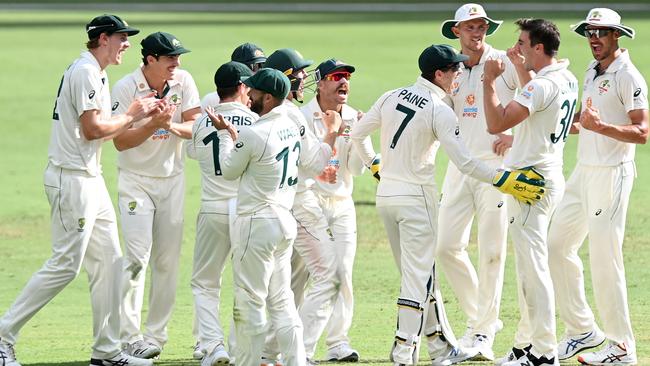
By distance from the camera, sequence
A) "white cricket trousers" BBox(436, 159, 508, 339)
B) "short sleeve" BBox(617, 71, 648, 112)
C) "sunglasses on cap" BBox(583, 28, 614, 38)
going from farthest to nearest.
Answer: "white cricket trousers" BBox(436, 159, 508, 339) → "sunglasses on cap" BBox(583, 28, 614, 38) → "short sleeve" BBox(617, 71, 648, 112)

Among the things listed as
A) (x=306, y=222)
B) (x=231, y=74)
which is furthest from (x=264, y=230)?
(x=231, y=74)

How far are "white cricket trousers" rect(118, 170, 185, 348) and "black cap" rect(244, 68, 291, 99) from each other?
1721 mm

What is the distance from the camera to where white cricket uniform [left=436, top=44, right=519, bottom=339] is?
10070 millimetres

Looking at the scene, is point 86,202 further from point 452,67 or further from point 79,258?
point 452,67

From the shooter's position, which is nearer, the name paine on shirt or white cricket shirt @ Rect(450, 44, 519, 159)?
the name paine on shirt

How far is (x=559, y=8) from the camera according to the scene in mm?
35688

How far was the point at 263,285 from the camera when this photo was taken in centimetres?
868

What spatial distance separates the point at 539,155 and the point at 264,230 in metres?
2.13

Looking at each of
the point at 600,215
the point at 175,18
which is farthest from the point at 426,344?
the point at 175,18

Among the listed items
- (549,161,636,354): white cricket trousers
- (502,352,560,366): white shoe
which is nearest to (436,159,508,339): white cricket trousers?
(549,161,636,354): white cricket trousers

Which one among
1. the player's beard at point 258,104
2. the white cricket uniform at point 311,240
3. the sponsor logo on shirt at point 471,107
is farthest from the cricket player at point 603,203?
the player's beard at point 258,104

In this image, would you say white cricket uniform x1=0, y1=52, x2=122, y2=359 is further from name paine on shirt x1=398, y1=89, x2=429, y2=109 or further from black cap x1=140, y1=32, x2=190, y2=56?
name paine on shirt x1=398, y1=89, x2=429, y2=109

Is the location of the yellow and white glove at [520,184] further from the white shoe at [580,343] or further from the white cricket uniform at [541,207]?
the white shoe at [580,343]

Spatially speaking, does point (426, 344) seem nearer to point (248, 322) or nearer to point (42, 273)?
point (248, 322)
